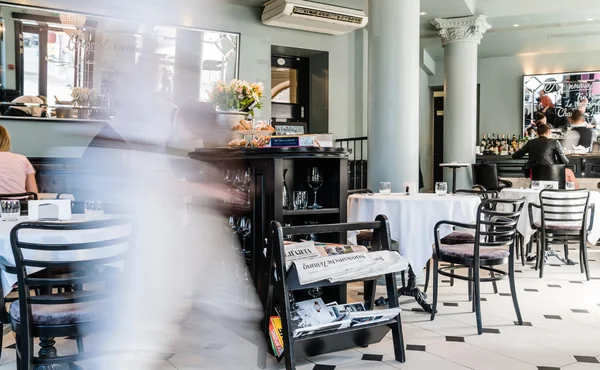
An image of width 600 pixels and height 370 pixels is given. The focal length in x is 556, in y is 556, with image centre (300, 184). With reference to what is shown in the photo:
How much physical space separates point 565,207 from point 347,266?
12.1ft

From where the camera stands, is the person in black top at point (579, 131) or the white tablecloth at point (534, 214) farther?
the person in black top at point (579, 131)

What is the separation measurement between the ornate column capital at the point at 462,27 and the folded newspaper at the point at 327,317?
26.3 feet

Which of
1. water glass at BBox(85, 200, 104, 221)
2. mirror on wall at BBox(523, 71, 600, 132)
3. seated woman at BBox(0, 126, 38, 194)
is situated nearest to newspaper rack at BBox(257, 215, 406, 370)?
water glass at BBox(85, 200, 104, 221)

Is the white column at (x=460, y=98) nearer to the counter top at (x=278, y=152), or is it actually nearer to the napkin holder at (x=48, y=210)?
the counter top at (x=278, y=152)

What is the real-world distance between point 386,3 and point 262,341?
→ 12.4 ft

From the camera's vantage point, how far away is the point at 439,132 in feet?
49.8

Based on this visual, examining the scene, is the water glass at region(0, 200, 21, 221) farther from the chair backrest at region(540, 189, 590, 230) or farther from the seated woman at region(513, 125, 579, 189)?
the seated woman at region(513, 125, 579, 189)

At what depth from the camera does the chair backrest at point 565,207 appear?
5.30 metres

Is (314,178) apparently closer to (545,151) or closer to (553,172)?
(553,172)

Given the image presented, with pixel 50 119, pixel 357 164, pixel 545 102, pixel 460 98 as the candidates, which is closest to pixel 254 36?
pixel 357 164

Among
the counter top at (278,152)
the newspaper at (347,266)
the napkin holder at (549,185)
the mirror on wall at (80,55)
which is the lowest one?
the newspaper at (347,266)

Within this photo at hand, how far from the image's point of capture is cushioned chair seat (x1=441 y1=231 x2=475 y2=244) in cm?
454

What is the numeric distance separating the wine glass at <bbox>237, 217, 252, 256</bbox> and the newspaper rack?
12.8 inches

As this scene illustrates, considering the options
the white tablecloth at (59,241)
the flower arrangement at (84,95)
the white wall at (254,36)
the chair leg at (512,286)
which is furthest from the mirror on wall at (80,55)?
the chair leg at (512,286)
